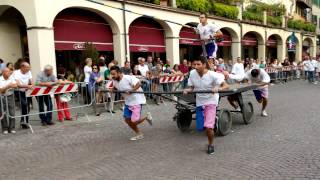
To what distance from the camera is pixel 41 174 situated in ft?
19.1

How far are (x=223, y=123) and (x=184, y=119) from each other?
1.08m

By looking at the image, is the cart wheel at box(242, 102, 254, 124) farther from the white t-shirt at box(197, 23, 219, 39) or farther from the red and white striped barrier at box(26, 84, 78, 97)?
the red and white striped barrier at box(26, 84, 78, 97)

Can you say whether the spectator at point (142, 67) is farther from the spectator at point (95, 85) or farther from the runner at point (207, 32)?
the runner at point (207, 32)

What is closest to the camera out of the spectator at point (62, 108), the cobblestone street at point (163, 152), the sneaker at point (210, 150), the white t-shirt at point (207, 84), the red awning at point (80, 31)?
the cobblestone street at point (163, 152)

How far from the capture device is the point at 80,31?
1628 cm

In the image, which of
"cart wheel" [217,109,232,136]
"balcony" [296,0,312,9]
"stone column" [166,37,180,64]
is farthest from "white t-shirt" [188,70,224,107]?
"balcony" [296,0,312,9]

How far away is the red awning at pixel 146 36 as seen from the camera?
19.0 metres

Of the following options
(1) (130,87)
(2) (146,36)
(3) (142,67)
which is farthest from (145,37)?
(1) (130,87)

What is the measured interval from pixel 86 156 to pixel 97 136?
173 cm

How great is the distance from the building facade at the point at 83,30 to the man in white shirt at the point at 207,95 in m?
3.35

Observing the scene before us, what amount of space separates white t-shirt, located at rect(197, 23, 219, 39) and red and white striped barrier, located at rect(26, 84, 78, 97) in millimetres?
3569

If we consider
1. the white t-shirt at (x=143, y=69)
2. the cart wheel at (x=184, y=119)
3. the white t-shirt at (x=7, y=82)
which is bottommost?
the cart wheel at (x=184, y=119)

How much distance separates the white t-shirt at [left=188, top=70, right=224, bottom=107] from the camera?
6852 millimetres

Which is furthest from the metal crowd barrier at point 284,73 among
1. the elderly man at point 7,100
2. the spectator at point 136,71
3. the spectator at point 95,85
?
the elderly man at point 7,100
